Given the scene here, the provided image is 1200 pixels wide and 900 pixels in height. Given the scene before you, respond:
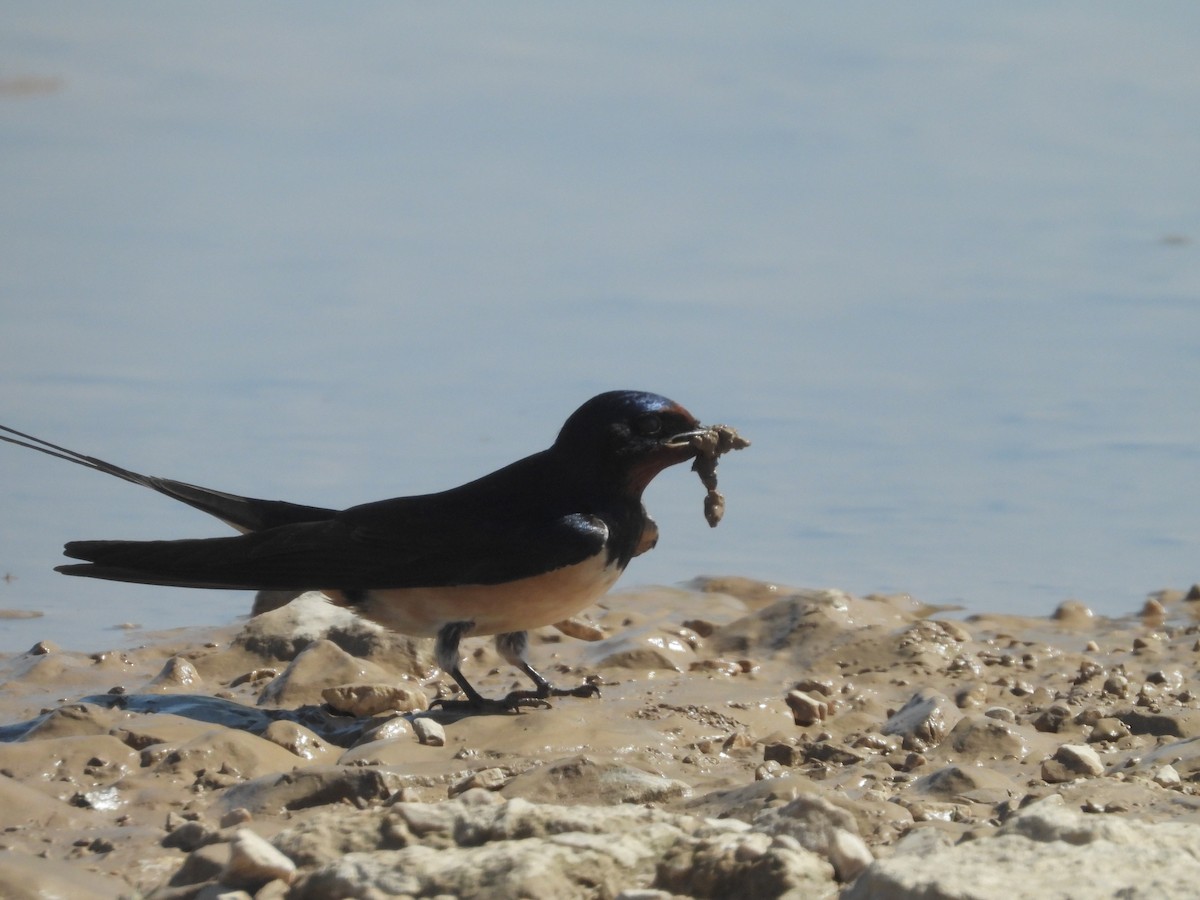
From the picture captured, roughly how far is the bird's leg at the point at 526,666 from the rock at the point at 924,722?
1.09 m

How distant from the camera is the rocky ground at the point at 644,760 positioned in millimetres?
3680

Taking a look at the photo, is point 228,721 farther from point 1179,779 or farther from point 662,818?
point 1179,779

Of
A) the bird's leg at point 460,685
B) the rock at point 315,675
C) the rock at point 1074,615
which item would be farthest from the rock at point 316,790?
the rock at point 1074,615

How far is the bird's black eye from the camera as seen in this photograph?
21.4ft

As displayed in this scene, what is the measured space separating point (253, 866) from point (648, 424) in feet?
10.1

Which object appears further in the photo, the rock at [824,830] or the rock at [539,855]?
the rock at [824,830]

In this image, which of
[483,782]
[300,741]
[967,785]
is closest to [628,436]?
[300,741]

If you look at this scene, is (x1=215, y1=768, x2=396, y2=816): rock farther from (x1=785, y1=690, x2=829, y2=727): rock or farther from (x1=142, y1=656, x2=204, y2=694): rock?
(x1=142, y1=656, x2=204, y2=694): rock

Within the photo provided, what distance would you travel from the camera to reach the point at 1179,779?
4852 millimetres

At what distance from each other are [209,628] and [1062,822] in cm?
513

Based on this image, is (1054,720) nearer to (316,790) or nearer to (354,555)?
(354,555)

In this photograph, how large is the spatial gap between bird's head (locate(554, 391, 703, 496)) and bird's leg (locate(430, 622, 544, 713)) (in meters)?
0.71

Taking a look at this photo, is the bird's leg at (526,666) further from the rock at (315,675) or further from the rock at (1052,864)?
the rock at (1052,864)

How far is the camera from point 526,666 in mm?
6508
